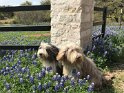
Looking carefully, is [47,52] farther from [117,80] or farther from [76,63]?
[117,80]

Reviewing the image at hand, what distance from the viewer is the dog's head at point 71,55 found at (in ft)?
16.9

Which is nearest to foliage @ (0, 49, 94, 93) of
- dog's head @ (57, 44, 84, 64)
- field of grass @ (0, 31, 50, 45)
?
dog's head @ (57, 44, 84, 64)

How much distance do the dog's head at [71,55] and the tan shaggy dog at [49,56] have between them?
31 cm

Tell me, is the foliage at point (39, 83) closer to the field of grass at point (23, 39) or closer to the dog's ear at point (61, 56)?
the dog's ear at point (61, 56)

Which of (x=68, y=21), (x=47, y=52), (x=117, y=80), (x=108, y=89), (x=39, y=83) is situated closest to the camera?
(x=39, y=83)

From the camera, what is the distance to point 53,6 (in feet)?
24.6

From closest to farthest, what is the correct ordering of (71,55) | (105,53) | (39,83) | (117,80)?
(39,83) < (71,55) < (117,80) < (105,53)

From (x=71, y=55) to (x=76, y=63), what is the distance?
17cm

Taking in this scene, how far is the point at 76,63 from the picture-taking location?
5254mm

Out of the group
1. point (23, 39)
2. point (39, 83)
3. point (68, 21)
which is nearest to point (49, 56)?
point (39, 83)

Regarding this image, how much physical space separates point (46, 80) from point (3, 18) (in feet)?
117

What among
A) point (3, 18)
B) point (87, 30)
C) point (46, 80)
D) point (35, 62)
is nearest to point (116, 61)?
point (87, 30)

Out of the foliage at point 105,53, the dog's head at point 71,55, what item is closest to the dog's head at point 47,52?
the dog's head at point 71,55

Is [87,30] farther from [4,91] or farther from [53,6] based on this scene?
[4,91]
